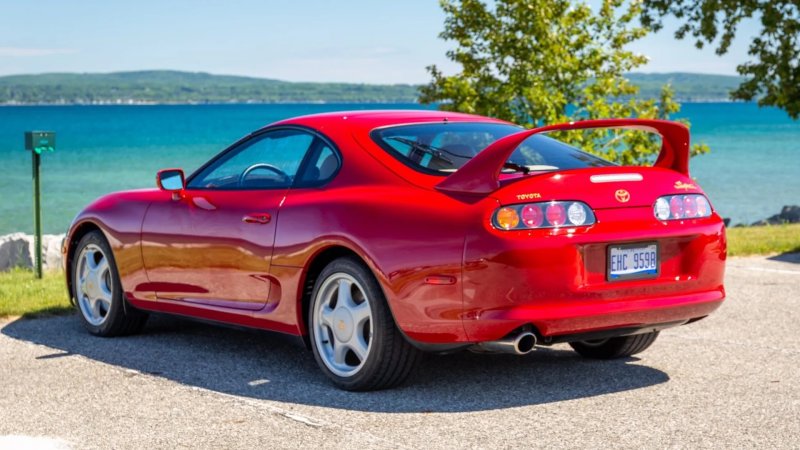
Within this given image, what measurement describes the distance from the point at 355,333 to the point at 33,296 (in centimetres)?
464

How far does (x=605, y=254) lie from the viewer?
18.9ft

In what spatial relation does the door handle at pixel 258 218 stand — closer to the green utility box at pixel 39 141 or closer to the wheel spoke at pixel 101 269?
the wheel spoke at pixel 101 269

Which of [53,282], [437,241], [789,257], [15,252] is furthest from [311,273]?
[15,252]

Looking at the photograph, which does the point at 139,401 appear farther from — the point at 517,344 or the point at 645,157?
the point at 645,157

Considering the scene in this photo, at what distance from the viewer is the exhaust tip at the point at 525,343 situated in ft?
18.6

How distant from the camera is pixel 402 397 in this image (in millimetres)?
5977

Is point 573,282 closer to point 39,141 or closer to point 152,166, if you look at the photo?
point 39,141

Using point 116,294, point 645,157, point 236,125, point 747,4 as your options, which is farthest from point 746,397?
point 236,125

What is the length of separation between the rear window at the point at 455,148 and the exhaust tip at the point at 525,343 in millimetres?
871

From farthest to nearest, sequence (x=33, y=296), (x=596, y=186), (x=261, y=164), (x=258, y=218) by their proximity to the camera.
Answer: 1. (x=33, y=296)
2. (x=261, y=164)
3. (x=258, y=218)
4. (x=596, y=186)

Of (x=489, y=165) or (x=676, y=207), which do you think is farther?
(x=676, y=207)

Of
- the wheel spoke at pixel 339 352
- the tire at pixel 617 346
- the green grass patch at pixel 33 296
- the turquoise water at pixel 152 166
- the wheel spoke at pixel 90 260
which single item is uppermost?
the wheel spoke at pixel 90 260

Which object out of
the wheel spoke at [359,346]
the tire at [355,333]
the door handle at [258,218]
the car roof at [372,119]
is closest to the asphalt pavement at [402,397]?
the tire at [355,333]

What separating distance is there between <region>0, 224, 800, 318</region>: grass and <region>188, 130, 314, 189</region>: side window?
2.42 meters
